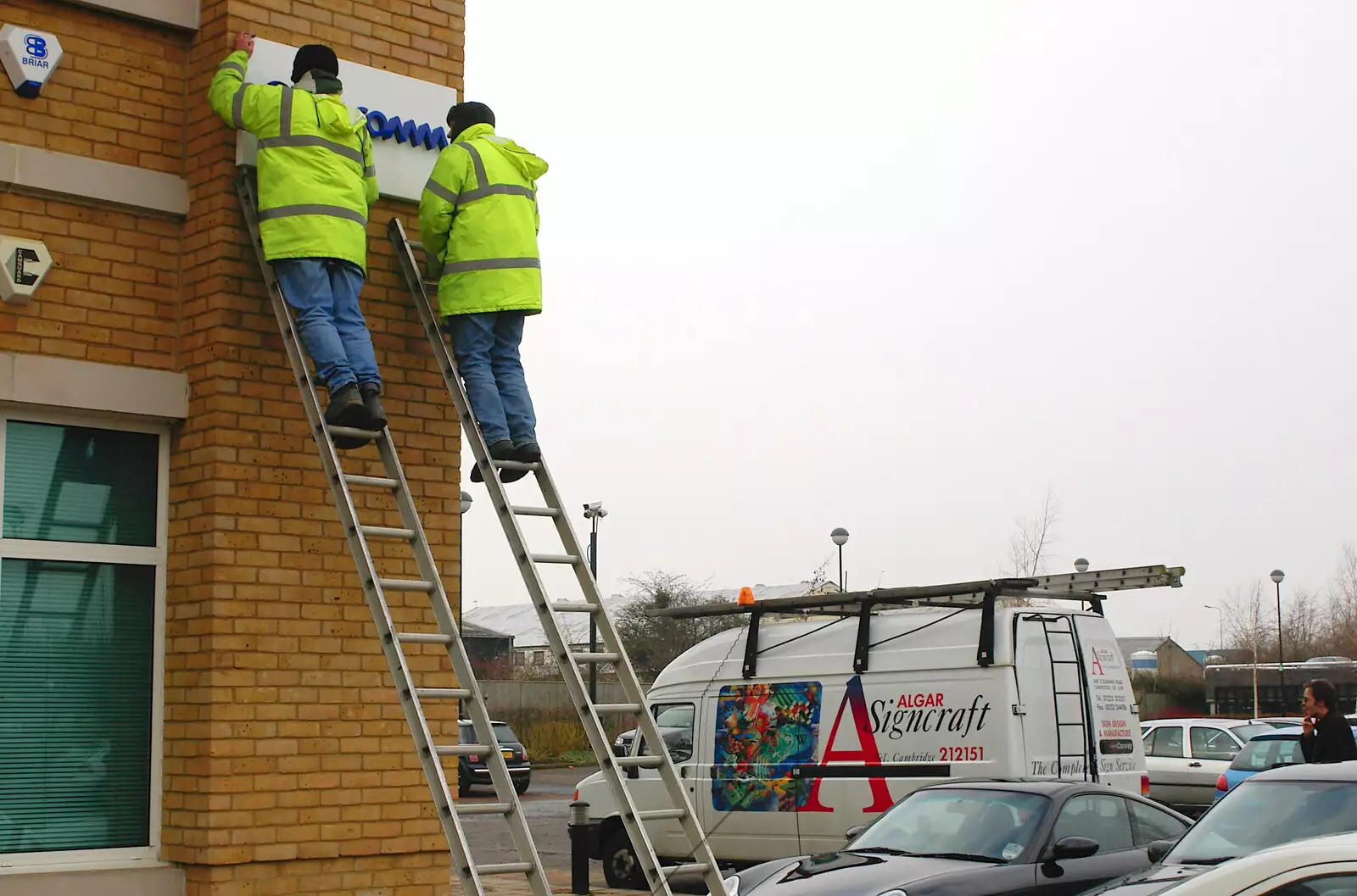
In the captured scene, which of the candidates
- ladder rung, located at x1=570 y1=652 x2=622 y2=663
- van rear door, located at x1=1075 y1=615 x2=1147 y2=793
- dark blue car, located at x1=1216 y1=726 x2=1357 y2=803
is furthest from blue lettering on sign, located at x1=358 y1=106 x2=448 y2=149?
dark blue car, located at x1=1216 y1=726 x2=1357 y2=803

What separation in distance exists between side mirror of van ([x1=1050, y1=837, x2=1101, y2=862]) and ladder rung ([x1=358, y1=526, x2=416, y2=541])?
5224mm

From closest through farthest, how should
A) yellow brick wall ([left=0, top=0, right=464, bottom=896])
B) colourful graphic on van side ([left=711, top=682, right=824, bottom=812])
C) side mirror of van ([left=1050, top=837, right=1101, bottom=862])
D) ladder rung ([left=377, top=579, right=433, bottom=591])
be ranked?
ladder rung ([left=377, top=579, right=433, bottom=591])
yellow brick wall ([left=0, top=0, right=464, bottom=896])
side mirror of van ([left=1050, top=837, right=1101, bottom=862])
colourful graphic on van side ([left=711, top=682, right=824, bottom=812])

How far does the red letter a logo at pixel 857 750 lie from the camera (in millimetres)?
14062

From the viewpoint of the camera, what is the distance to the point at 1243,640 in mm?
66812

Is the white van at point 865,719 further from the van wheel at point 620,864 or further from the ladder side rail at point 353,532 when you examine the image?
the ladder side rail at point 353,532

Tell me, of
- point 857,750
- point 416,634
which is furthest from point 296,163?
point 857,750

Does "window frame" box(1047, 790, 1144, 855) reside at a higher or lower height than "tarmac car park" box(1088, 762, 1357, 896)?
lower

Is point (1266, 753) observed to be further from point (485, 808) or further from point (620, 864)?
point (485, 808)

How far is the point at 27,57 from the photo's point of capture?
670 cm

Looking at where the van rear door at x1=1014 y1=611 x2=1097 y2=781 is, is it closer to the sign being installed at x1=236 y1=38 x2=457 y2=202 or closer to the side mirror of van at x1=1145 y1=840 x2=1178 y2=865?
the side mirror of van at x1=1145 y1=840 x2=1178 y2=865

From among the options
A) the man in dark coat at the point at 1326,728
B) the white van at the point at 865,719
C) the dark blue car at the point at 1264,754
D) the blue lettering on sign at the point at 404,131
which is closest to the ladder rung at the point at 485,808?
the blue lettering on sign at the point at 404,131

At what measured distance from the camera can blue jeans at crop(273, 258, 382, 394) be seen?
6.61 m

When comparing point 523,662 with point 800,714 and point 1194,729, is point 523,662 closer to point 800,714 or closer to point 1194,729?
point 1194,729

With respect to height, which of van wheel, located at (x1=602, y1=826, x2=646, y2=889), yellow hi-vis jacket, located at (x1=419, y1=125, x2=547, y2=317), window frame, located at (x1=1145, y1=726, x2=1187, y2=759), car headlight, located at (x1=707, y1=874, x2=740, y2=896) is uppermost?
yellow hi-vis jacket, located at (x1=419, y1=125, x2=547, y2=317)
